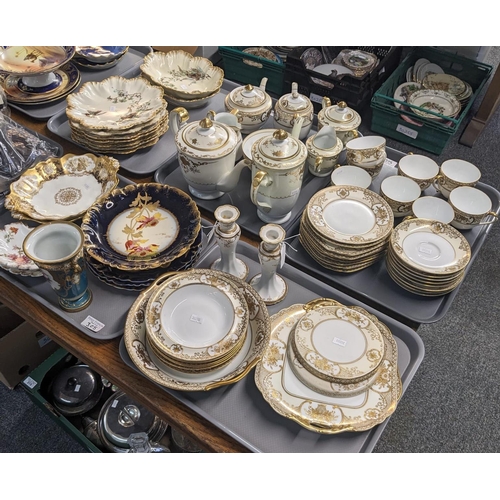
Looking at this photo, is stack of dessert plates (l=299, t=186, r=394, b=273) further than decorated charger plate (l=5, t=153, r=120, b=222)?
No

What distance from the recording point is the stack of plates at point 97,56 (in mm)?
1768

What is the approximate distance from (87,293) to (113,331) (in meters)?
0.11

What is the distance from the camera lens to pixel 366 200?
4.07 ft

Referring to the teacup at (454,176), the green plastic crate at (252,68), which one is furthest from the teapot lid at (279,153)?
the green plastic crate at (252,68)

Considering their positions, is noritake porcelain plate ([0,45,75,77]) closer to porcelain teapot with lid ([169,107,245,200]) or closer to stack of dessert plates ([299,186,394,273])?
porcelain teapot with lid ([169,107,245,200])

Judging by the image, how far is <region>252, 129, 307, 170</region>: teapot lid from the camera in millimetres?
1120

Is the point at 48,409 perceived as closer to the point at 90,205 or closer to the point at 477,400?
the point at 90,205

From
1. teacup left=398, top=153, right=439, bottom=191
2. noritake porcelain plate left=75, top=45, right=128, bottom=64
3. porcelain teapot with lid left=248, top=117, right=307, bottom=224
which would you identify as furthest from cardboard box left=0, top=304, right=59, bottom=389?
teacup left=398, top=153, right=439, bottom=191

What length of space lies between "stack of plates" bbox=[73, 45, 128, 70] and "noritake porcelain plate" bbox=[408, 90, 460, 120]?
127 centimetres

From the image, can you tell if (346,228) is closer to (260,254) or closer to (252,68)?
(260,254)

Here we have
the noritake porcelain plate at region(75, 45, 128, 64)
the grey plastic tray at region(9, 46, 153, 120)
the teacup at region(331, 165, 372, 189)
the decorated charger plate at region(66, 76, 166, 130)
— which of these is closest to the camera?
the teacup at region(331, 165, 372, 189)

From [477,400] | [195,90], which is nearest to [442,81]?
[195,90]

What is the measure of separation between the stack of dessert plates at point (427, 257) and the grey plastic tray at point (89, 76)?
3.84 feet

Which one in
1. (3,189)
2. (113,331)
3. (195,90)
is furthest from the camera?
(195,90)
